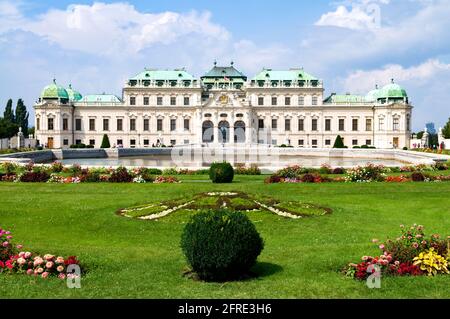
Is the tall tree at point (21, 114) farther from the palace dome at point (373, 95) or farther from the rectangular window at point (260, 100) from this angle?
the palace dome at point (373, 95)

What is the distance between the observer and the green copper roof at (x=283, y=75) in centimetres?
9381

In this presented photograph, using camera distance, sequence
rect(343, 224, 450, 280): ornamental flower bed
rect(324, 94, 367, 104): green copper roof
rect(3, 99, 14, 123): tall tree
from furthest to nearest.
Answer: rect(3, 99, 14, 123): tall tree, rect(324, 94, 367, 104): green copper roof, rect(343, 224, 450, 280): ornamental flower bed

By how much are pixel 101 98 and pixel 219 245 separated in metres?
90.4

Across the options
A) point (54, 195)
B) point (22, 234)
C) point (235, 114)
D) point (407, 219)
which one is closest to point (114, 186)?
point (54, 195)

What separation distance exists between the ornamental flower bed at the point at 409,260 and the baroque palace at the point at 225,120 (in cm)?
8037

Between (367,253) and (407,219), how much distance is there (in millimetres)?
5746

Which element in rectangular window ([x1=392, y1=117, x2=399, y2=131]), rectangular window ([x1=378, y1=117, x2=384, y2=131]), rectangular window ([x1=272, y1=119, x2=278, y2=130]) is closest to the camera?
rectangular window ([x1=392, y1=117, x2=399, y2=131])

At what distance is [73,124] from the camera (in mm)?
92812

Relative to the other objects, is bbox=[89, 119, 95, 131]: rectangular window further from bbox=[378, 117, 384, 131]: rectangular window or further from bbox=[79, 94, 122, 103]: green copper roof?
bbox=[378, 117, 384, 131]: rectangular window

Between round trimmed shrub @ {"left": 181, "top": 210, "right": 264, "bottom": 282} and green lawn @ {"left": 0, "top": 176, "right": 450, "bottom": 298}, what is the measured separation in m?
0.30

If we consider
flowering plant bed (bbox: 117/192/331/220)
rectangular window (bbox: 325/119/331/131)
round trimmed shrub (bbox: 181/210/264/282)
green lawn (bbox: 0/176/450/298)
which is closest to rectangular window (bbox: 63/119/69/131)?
rectangular window (bbox: 325/119/331/131)

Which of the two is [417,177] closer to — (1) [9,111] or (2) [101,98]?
(2) [101,98]

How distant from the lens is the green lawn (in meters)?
9.35
